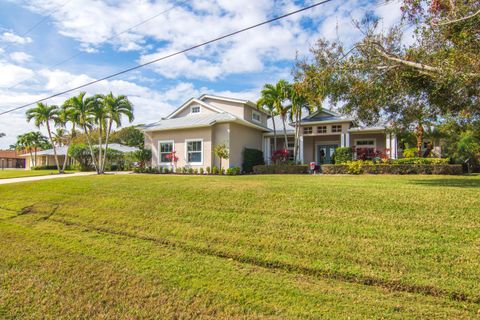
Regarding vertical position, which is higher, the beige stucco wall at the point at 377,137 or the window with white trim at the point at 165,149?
the beige stucco wall at the point at 377,137

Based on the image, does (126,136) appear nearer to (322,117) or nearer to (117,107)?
(117,107)

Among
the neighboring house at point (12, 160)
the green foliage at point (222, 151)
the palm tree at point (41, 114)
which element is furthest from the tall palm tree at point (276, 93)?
the neighboring house at point (12, 160)

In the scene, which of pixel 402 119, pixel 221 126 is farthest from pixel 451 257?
pixel 221 126

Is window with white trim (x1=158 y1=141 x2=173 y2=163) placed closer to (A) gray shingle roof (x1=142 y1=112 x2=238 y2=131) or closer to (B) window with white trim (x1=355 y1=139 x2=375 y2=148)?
(A) gray shingle roof (x1=142 y1=112 x2=238 y2=131)

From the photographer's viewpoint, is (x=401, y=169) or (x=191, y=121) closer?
(x=401, y=169)

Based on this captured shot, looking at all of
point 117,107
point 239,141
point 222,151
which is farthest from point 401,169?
point 117,107

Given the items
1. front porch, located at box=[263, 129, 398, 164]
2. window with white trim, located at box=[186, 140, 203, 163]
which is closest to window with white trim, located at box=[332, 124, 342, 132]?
front porch, located at box=[263, 129, 398, 164]

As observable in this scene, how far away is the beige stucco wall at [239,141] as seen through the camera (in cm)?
1939

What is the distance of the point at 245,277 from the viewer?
4453 millimetres

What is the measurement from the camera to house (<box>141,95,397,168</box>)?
64.0 ft

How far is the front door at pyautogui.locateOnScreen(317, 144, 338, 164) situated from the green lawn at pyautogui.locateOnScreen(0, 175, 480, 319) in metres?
16.4

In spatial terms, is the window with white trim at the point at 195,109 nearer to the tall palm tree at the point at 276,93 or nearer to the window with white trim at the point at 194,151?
the window with white trim at the point at 194,151

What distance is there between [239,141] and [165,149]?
5.83 metres

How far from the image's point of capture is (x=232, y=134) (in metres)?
19.4
